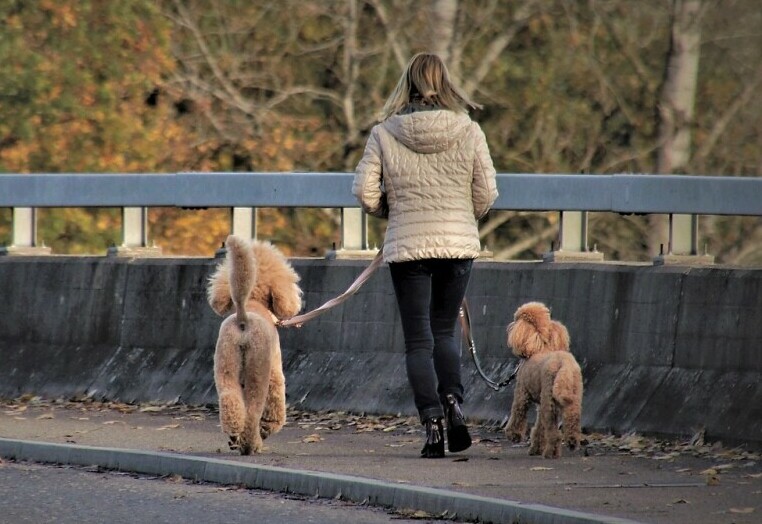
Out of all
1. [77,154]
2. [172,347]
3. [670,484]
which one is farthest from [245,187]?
[77,154]

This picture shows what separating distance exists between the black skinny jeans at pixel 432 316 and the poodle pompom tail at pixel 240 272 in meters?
0.75

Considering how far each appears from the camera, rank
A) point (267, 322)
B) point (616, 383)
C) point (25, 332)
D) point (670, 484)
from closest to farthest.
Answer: point (670, 484)
point (267, 322)
point (616, 383)
point (25, 332)

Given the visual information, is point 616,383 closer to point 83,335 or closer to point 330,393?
point 330,393

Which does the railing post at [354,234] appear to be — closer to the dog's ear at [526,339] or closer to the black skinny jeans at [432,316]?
the black skinny jeans at [432,316]

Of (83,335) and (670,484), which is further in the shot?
(83,335)

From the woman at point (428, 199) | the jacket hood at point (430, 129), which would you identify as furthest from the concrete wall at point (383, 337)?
the jacket hood at point (430, 129)

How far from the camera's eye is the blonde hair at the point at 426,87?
407 inches

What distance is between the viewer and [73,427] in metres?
12.3

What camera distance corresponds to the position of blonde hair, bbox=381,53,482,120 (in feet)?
33.9

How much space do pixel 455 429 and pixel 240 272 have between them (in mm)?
1364

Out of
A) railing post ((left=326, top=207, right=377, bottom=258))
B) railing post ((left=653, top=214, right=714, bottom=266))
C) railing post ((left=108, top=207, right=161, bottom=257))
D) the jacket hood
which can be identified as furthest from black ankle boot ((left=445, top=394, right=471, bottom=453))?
railing post ((left=108, top=207, right=161, bottom=257))

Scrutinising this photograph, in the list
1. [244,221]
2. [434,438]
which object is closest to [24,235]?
[244,221]

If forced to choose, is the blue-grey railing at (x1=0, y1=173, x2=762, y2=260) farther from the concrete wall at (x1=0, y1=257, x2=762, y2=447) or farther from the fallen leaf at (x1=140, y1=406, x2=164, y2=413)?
the fallen leaf at (x1=140, y1=406, x2=164, y2=413)

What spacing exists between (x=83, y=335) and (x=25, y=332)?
506 mm
